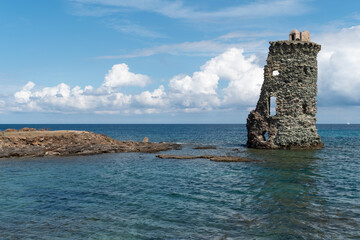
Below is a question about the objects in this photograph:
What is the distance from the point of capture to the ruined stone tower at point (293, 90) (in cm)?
3866

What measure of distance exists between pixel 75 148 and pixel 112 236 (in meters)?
28.0

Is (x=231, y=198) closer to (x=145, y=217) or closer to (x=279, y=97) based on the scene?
(x=145, y=217)

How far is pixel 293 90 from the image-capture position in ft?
127

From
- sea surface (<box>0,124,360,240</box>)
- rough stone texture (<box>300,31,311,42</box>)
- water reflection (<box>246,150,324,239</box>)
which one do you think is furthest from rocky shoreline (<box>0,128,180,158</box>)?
rough stone texture (<box>300,31,311,42</box>)

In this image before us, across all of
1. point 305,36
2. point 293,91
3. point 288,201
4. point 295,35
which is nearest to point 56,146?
point 288,201

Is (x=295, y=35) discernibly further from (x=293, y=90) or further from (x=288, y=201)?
(x=288, y=201)

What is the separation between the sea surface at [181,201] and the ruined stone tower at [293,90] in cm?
1207

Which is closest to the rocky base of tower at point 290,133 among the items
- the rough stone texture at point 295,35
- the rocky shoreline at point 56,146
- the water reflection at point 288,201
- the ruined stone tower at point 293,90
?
the ruined stone tower at point 293,90

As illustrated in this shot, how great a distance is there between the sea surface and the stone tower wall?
12.0m

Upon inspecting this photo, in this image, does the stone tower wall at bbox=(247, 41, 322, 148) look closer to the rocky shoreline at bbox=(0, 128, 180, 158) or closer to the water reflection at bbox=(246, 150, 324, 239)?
the water reflection at bbox=(246, 150, 324, 239)

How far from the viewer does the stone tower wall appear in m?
38.7

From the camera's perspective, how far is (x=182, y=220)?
505 inches

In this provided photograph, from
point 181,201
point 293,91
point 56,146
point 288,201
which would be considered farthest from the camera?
point 293,91

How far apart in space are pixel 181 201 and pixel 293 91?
28.6m
